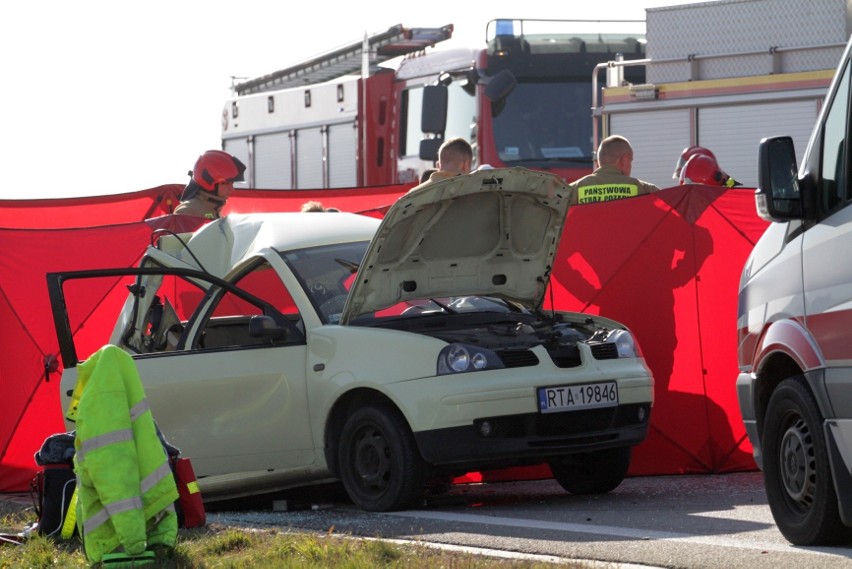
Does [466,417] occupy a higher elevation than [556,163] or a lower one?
lower

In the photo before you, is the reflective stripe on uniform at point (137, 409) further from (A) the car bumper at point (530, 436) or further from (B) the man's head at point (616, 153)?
(B) the man's head at point (616, 153)

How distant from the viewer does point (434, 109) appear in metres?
19.3

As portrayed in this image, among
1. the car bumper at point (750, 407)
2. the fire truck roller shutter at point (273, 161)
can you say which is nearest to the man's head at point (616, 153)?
the car bumper at point (750, 407)

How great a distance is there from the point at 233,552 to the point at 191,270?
2548mm

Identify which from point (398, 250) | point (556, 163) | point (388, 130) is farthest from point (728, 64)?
point (398, 250)

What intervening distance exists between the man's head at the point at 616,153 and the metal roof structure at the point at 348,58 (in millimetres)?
10836

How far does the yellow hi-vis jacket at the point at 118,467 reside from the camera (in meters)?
7.41

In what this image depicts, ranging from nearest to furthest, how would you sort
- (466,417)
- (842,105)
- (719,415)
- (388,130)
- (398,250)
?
1. (842,105)
2. (466,417)
3. (398,250)
4. (719,415)
5. (388,130)

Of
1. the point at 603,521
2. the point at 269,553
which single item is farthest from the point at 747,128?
the point at 269,553

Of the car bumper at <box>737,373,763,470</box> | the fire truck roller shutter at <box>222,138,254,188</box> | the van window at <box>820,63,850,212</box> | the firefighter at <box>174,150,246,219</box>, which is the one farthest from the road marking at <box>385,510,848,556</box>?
the fire truck roller shutter at <box>222,138,254,188</box>

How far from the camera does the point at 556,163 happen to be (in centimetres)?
1831

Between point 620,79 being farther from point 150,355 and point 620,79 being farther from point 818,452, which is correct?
point 818,452

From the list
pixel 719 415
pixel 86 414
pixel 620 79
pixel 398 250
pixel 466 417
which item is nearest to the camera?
pixel 86 414

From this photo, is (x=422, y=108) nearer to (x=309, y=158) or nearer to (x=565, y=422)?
(x=309, y=158)
